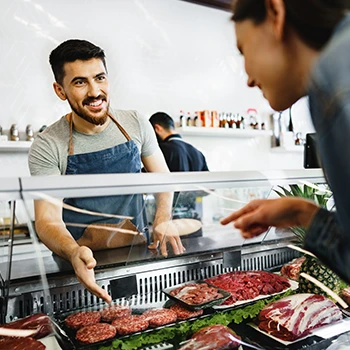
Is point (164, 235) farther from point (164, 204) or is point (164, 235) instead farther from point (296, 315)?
point (296, 315)

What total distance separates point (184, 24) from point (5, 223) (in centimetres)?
446

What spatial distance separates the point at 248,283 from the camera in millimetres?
1797

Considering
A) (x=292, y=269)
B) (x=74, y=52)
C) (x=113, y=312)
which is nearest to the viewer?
(x=113, y=312)

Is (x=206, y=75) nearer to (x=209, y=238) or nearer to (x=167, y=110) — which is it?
A: (x=167, y=110)

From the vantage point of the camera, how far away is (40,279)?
1.44 m

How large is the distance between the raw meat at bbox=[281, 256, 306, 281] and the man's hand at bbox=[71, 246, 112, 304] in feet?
3.16

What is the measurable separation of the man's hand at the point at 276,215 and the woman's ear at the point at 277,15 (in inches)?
15.2

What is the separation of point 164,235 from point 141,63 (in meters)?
3.64

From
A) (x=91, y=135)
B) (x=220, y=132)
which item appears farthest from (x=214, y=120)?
(x=91, y=135)

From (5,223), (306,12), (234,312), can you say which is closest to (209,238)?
(234,312)

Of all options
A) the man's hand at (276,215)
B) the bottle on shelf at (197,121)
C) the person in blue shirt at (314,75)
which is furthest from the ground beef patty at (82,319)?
→ the bottle on shelf at (197,121)

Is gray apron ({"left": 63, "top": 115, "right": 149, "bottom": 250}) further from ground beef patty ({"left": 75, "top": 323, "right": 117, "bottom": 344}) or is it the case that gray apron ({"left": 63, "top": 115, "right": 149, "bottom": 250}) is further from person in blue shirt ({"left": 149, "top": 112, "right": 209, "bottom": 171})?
person in blue shirt ({"left": 149, "top": 112, "right": 209, "bottom": 171})

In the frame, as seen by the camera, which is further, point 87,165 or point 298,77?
point 87,165

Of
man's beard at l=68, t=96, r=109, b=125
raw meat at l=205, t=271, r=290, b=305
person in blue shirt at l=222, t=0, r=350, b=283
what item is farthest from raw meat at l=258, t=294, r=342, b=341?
man's beard at l=68, t=96, r=109, b=125
